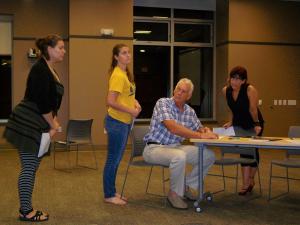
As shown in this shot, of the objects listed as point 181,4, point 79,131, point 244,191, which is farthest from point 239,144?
point 181,4

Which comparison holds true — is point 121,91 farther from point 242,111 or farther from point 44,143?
point 242,111

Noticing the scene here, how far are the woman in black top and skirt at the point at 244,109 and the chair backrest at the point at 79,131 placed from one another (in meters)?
2.62

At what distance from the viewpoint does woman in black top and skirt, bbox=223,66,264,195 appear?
4699 millimetres

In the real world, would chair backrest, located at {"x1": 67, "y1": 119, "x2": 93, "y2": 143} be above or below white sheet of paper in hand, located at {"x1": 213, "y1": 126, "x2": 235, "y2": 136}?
below

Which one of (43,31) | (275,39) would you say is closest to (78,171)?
(43,31)

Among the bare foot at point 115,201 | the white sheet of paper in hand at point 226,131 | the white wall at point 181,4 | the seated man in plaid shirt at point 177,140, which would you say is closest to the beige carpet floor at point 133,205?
the bare foot at point 115,201

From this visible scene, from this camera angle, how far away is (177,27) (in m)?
10.1

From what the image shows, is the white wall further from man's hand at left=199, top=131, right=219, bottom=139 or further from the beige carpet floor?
man's hand at left=199, top=131, right=219, bottom=139

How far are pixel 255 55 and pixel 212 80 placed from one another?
1162 millimetres

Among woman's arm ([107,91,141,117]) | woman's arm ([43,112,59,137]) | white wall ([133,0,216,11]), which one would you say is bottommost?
woman's arm ([43,112,59,137])

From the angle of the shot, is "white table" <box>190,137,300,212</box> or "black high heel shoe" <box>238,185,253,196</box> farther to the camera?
"black high heel shoe" <box>238,185,253,196</box>

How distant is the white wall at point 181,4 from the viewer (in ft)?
31.7

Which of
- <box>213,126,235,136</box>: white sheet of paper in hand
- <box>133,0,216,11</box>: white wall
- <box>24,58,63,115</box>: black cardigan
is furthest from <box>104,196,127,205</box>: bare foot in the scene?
<box>133,0,216,11</box>: white wall

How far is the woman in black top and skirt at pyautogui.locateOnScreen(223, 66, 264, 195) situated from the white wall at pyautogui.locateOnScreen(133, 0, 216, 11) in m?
5.33
